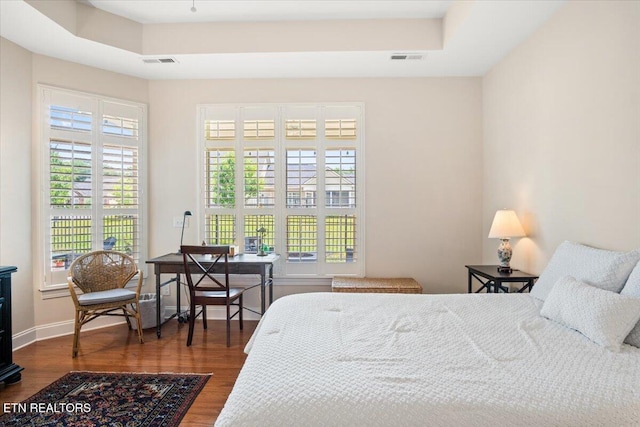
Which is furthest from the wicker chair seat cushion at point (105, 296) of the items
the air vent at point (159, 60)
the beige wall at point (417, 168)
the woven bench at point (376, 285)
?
the air vent at point (159, 60)

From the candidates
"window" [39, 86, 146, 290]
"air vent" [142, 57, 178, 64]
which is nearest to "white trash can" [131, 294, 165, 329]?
"window" [39, 86, 146, 290]

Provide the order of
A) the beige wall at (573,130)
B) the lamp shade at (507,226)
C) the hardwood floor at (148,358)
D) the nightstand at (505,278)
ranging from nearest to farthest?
the beige wall at (573,130)
the hardwood floor at (148,358)
the nightstand at (505,278)
the lamp shade at (507,226)

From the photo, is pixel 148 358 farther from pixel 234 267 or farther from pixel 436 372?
pixel 436 372

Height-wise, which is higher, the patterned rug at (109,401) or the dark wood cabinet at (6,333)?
the dark wood cabinet at (6,333)

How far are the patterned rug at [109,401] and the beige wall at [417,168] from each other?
5.54 feet

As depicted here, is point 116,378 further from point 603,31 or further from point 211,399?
point 603,31

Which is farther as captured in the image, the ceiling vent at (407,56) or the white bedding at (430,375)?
Answer: the ceiling vent at (407,56)

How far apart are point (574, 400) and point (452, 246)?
9.47 ft

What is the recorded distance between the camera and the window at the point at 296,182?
12.9ft

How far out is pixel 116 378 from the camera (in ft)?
8.41

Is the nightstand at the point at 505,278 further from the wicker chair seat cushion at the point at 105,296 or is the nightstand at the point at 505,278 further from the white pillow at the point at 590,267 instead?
the wicker chair seat cushion at the point at 105,296

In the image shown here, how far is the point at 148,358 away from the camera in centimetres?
293

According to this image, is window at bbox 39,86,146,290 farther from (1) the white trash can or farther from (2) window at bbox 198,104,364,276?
(2) window at bbox 198,104,364,276

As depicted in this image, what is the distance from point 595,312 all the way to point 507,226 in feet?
4.95
